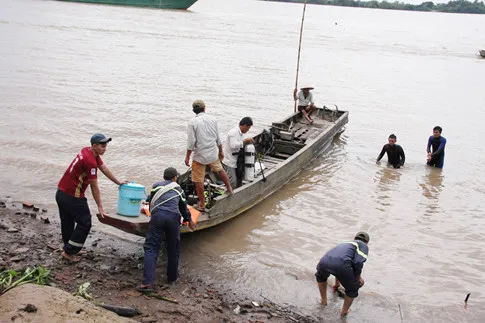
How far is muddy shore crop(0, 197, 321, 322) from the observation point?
534cm

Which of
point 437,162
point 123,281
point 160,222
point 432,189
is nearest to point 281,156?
point 432,189

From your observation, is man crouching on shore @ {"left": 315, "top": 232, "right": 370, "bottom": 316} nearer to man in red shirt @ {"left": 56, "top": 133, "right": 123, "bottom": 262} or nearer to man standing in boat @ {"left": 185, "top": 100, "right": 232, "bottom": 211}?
man standing in boat @ {"left": 185, "top": 100, "right": 232, "bottom": 211}

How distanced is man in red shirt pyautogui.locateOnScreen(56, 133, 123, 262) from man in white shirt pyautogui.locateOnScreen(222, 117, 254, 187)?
243 cm

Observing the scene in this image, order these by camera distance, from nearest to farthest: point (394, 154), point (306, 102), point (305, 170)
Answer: point (305, 170)
point (394, 154)
point (306, 102)

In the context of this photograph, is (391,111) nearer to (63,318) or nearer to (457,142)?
(457,142)

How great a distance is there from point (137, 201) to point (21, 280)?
1.80 meters

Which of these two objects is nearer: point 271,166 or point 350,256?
point 350,256

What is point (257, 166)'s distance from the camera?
9383mm

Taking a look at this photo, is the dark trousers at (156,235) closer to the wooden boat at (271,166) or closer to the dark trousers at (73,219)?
the wooden boat at (271,166)

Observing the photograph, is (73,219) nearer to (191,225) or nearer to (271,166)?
(191,225)

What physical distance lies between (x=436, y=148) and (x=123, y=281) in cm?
931

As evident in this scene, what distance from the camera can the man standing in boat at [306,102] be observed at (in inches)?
529

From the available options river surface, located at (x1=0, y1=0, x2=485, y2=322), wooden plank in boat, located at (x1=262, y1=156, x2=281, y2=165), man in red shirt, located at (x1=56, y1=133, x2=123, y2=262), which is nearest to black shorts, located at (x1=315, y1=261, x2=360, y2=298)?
river surface, located at (x1=0, y1=0, x2=485, y2=322)

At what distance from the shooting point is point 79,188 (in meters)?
5.69
